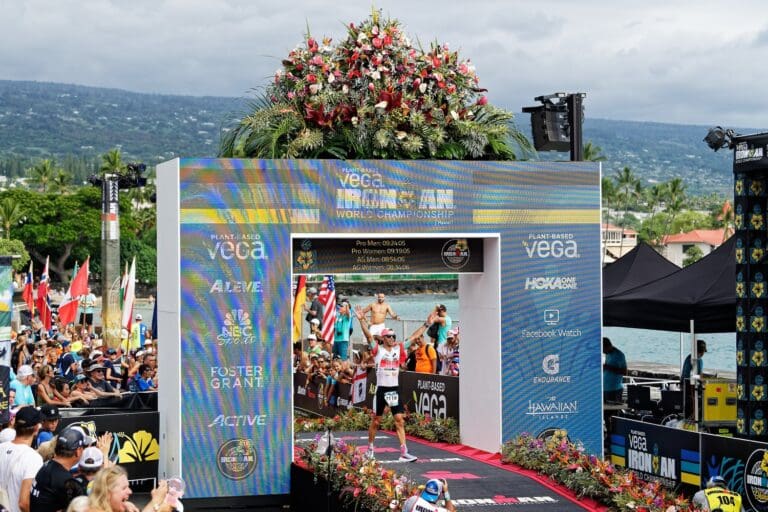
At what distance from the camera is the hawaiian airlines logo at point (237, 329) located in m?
13.4

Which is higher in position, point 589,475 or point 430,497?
point 430,497

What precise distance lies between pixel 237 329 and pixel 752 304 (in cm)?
597

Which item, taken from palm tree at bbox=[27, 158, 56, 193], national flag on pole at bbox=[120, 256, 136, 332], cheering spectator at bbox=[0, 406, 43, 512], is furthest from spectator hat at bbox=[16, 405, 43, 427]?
palm tree at bbox=[27, 158, 56, 193]

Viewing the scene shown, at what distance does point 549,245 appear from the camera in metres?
14.7

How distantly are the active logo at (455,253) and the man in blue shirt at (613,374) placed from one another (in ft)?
12.9

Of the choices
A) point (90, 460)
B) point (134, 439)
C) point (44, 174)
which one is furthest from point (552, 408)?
point (44, 174)

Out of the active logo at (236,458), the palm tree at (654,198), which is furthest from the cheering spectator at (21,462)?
the palm tree at (654,198)

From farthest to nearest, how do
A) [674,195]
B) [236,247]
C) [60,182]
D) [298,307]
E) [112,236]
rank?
[674,195]
[60,182]
[112,236]
[298,307]
[236,247]

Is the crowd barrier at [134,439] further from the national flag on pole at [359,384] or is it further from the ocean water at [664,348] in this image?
the ocean water at [664,348]

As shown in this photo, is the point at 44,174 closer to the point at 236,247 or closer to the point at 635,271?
the point at 635,271

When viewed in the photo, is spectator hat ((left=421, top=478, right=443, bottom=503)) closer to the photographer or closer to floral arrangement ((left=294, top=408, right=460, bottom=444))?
the photographer

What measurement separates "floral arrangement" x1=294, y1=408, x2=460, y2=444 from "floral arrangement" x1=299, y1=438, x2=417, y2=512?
2.98m

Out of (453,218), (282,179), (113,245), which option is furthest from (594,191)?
(113,245)

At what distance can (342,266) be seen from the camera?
558 inches
